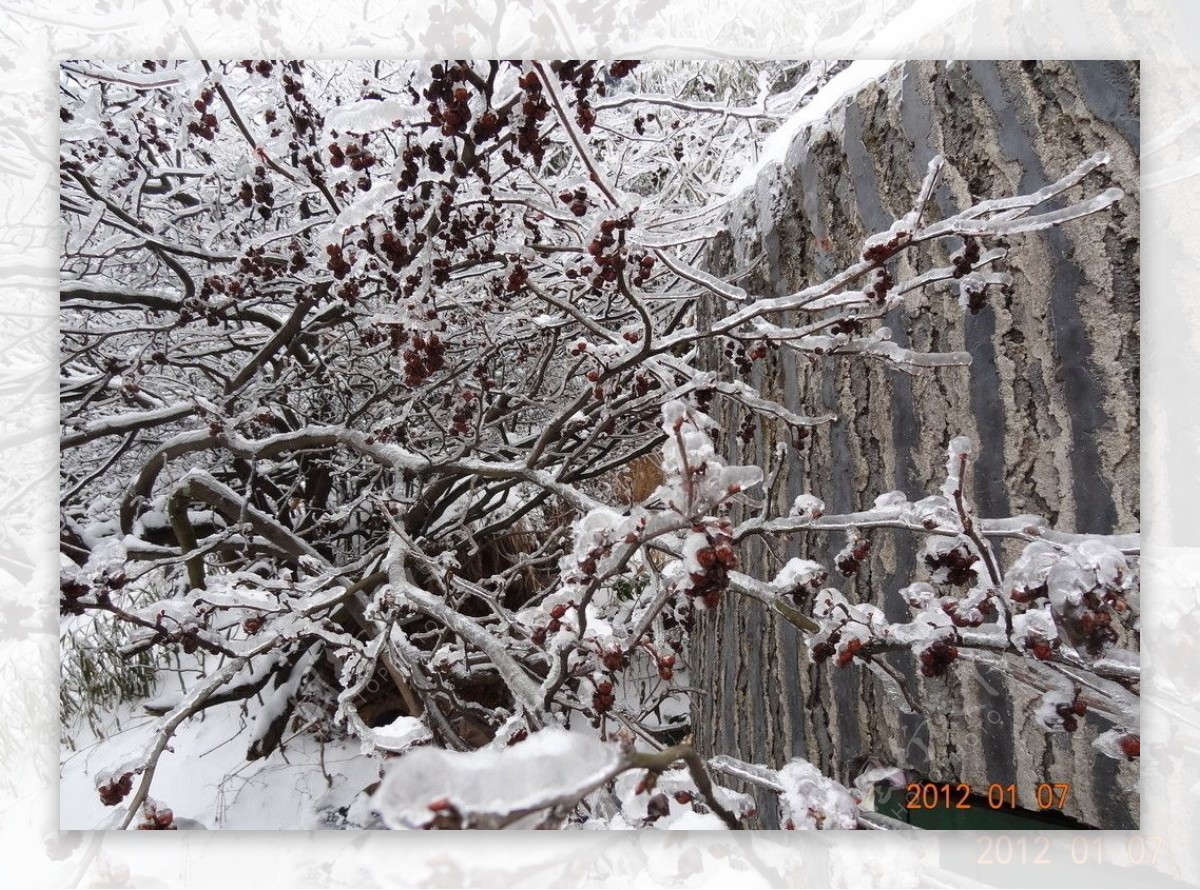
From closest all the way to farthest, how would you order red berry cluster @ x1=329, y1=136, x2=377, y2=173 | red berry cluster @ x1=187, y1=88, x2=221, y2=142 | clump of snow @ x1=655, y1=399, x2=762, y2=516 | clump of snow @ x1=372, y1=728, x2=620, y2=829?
clump of snow @ x1=372, y1=728, x2=620, y2=829 → clump of snow @ x1=655, y1=399, x2=762, y2=516 → red berry cluster @ x1=329, y1=136, x2=377, y2=173 → red berry cluster @ x1=187, y1=88, x2=221, y2=142

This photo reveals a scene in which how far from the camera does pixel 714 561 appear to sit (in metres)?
0.61

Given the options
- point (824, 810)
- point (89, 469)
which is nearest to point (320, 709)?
point (89, 469)

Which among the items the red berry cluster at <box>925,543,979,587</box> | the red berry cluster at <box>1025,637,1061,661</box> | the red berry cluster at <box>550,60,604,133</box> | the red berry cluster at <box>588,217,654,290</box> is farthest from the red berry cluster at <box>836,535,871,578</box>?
the red berry cluster at <box>550,60,604,133</box>

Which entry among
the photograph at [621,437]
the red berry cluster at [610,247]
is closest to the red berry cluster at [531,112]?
the photograph at [621,437]

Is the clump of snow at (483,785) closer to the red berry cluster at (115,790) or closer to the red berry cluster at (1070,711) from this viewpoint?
the red berry cluster at (1070,711)

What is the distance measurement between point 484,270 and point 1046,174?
998 mm

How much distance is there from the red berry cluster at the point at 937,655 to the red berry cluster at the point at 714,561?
24 centimetres

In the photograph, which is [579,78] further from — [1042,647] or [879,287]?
[1042,647]

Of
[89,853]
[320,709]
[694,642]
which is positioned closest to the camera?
[89,853]

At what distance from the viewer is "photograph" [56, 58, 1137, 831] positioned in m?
0.77

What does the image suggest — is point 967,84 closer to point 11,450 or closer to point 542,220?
point 542,220

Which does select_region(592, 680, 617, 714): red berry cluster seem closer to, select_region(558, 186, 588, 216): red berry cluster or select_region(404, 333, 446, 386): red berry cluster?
select_region(404, 333, 446, 386): red berry cluster

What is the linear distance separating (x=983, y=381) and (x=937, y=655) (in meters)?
0.42

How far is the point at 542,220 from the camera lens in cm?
136
